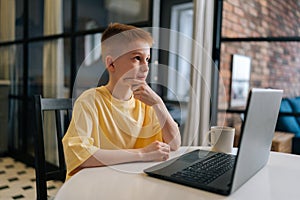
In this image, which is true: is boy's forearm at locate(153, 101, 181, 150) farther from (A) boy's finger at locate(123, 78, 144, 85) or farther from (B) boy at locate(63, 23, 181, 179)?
(A) boy's finger at locate(123, 78, 144, 85)

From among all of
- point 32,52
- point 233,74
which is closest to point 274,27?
point 233,74

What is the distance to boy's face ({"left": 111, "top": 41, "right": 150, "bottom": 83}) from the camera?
0.94 m

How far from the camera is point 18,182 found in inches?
116

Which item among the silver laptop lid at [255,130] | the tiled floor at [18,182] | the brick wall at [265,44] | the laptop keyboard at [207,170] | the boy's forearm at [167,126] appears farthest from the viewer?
the tiled floor at [18,182]

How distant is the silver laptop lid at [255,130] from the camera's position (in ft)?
2.16

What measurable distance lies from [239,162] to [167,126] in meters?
0.45

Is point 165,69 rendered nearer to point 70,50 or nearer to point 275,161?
point 275,161

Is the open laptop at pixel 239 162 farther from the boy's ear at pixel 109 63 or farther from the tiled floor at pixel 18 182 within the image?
the tiled floor at pixel 18 182

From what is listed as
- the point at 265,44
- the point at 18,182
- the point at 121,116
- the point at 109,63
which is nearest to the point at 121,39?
the point at 109,63

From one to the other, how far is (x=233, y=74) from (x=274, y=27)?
0.45m

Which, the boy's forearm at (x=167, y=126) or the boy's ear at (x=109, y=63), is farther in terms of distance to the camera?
the boy's forearm at (x=167, y=126)

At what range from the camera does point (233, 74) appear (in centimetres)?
242

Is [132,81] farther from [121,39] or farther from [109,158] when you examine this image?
[109,158]

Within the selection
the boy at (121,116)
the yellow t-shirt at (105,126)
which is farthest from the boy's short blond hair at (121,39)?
the yellow t-shirt at (105,126)
